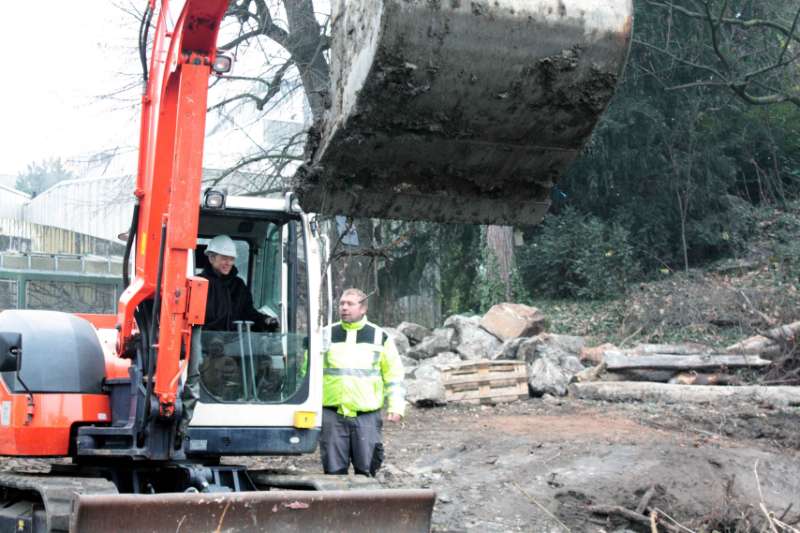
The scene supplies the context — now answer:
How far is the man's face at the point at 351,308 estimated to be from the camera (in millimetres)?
6430

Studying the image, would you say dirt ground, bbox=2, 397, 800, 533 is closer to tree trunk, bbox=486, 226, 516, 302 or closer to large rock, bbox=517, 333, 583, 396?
large rock, bbox=517, 333, 583, 396

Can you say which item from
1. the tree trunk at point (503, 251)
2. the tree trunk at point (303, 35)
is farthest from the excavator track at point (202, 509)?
the tree trunk at point (503, 251)

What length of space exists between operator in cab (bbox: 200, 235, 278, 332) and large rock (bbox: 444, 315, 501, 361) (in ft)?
27.4

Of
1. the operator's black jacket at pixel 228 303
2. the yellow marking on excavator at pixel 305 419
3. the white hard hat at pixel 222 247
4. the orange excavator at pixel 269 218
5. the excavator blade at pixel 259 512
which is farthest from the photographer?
the white hard hat at pixel 222 247

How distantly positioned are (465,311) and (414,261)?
150cm

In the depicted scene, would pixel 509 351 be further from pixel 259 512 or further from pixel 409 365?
pixel 259 512

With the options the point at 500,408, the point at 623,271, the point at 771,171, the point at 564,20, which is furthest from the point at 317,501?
the point at 771,171

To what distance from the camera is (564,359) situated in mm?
13672

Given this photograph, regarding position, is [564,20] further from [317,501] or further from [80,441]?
[80,441]

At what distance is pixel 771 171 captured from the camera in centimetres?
2072

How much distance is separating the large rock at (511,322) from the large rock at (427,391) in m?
2.61

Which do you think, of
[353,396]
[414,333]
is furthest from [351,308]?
[414,333]

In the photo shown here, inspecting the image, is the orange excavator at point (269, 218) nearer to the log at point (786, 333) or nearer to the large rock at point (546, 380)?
the large rock at point (546, 380)

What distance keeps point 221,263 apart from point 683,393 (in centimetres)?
776
